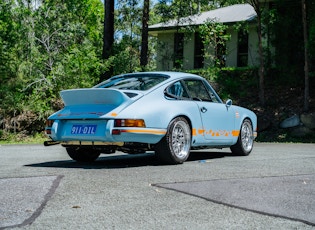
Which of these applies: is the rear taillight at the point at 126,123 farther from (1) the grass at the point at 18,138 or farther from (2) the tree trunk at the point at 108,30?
(2) the tree trunk at the point at 108,30

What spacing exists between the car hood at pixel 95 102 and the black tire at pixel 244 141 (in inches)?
113

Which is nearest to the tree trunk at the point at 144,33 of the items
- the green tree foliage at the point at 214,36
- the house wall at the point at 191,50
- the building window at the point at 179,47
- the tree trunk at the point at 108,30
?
the tree trunk at the point at 108,30

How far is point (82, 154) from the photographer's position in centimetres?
828

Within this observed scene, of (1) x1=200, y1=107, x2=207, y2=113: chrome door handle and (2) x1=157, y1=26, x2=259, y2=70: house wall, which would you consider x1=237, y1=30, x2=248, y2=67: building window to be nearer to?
(2) x1=157, y1=26, x2=259, y2=70: house wall

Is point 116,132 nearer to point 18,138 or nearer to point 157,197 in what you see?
point 157,197

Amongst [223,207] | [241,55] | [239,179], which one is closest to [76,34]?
[241,55]

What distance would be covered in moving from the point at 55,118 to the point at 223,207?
3.95m

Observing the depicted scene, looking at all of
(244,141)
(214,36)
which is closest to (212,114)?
(244,141)

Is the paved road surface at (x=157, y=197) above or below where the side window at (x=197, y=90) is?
below

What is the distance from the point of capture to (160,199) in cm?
464

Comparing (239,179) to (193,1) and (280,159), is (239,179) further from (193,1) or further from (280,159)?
(193,1)

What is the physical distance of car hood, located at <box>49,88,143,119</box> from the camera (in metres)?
7.09

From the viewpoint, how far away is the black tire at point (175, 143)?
289 inches

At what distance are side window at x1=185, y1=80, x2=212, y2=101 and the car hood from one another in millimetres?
1281
